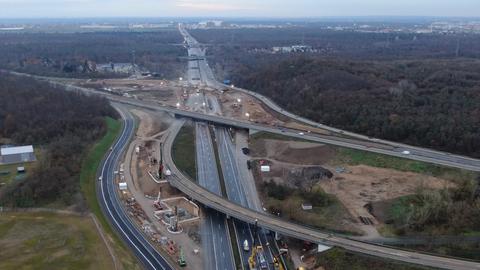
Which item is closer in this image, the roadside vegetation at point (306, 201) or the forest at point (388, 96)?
the roadside vegetation at point (306, 201)

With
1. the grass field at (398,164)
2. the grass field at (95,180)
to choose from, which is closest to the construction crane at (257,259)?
the grass field at (95,180)

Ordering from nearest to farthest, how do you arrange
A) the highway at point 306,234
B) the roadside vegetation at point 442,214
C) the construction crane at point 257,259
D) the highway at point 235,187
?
the highway at point 306,234 → the construction crane at point 257,259 → the roadside vegetation at point 442,214 → the highway at point 235,187

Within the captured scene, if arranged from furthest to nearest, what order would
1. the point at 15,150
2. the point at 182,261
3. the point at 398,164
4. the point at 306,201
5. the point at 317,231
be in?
the point at 15,150 < the point at 398,164 < the point at 306,201 < the point at 317,231 < the point at 182,261

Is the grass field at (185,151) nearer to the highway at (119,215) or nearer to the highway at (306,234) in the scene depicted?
the highway at (306,234)

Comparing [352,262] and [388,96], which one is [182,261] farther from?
[388,96]

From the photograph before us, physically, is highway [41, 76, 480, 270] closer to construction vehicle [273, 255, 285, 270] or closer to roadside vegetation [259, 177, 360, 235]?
roadside vegetation [259, 177, 360, 235]

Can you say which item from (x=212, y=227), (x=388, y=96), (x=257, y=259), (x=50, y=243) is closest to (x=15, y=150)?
(x=50, y=243)

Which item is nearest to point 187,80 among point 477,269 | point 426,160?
point 426,160
